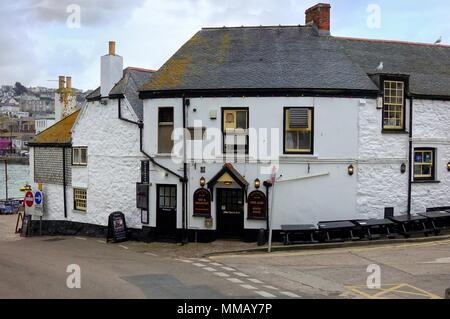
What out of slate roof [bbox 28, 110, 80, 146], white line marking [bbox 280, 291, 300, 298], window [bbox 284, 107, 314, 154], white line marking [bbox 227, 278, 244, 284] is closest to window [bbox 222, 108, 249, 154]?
window [bbox 284, 107, 314, 154]

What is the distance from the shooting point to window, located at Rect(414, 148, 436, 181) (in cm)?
2092

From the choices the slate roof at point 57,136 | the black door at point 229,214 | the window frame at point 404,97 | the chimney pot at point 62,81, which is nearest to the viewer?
the black door at point 229,214

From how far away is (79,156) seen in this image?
2522 cm

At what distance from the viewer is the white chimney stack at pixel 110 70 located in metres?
23.5

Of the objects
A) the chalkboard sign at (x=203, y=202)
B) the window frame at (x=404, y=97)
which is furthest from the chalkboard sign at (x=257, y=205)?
the window frame at (x=404, y=97)

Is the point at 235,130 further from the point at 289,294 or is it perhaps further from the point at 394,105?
the point at 289,294

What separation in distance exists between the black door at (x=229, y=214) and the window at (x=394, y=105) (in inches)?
257

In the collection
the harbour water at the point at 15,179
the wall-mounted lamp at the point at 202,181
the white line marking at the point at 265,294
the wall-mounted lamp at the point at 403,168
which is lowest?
the harbour water at the point at 15,179

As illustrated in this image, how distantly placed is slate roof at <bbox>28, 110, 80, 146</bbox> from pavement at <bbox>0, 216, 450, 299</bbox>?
25.3ft

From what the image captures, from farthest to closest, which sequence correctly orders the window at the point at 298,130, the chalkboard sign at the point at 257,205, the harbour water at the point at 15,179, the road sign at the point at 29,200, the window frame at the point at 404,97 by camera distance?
the harbour water at the point at 15,179 < the road sign at the point at 29,200 < the window frame at the point at 404,97 < the chalkboard sign at the point at 257,205 < the window at the point at 298,130

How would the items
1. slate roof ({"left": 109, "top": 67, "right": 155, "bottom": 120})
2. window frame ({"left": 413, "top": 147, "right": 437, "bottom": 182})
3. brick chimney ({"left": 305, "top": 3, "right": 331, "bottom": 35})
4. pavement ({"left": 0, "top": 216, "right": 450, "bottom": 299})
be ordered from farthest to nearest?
slate roof ({"left": 109, "top": 67, "right": 155, "bottom": 120}) < brick chimney ({"left": 305, "top": 3, "right": 331, "bottom": 35}) < window frame ({"left": 413, "top": 147, "right": 437, "bottom": 182}) < pavement ({"left": 0, "top": 216, "right": 450, "bottom": 299})

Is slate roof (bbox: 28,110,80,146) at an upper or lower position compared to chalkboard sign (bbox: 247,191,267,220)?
upper

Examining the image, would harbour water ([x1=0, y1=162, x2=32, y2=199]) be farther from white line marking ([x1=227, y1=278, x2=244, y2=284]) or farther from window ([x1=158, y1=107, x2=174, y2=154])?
white line marking ([x1=227, y1=278, x2=244, y2=284])

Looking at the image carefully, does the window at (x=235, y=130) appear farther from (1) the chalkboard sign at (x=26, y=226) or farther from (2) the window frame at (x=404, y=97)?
(1) the chalkboard sign at (x=26, y=226)
